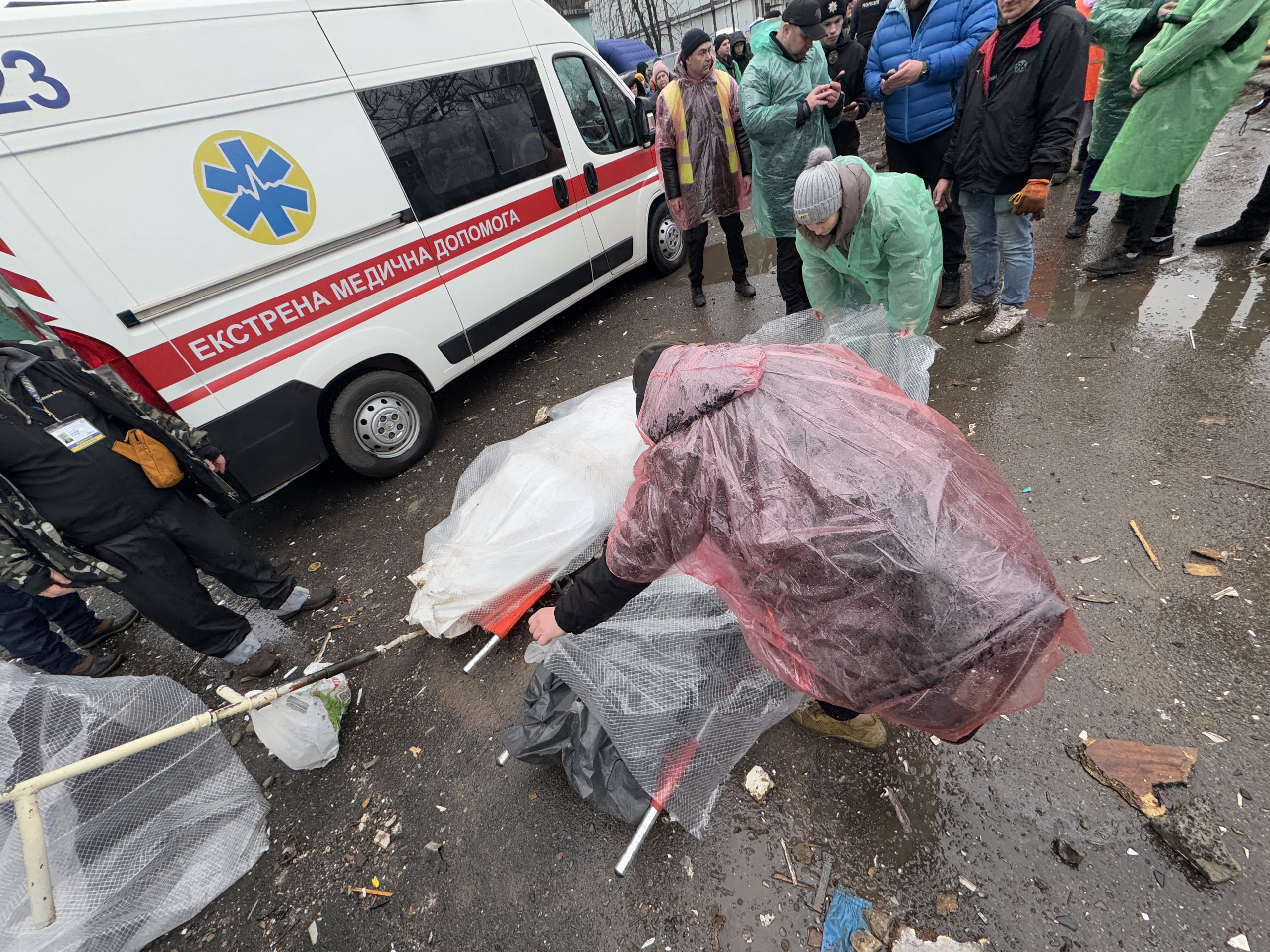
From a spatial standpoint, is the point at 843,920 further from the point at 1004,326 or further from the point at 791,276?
the point at 791,276

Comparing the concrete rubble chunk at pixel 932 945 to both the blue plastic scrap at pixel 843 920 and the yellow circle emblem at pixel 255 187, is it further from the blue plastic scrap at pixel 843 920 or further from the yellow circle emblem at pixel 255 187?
the yellow circle emblem at pixel 255 187

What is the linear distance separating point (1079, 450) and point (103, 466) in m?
4.13

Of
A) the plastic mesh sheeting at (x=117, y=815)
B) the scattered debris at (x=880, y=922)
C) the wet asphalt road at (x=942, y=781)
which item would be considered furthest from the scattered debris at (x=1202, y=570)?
the plastic mesh sheeting at (x=117, y=815)

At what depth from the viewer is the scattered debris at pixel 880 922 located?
54.5 inches

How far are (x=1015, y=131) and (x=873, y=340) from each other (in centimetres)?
132

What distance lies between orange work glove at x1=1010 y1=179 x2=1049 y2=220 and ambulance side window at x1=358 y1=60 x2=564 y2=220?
9.81ft

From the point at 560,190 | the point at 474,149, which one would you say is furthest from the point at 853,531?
the point at 560,190

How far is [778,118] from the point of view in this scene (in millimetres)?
3277

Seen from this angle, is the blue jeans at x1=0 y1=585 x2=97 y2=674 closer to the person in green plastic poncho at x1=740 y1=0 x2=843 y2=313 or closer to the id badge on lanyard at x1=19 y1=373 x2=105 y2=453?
the id badge on lanyard at x1=19 y1=373 x2=105 y2=453

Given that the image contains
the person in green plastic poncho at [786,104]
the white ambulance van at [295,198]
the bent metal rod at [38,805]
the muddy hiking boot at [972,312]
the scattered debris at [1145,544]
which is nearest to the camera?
the bent metal rod at [38,805]

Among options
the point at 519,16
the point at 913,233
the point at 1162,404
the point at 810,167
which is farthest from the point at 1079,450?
the point at 519,16

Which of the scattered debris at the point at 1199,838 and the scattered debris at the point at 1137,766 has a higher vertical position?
the scattered debris at the point at 1137,766

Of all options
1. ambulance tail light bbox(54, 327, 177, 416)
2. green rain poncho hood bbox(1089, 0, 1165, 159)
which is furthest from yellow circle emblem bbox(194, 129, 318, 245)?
green rain poncho hood bbox(1089, 0, 1165, 159)

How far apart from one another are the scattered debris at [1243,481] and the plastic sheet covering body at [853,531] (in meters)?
1.82
